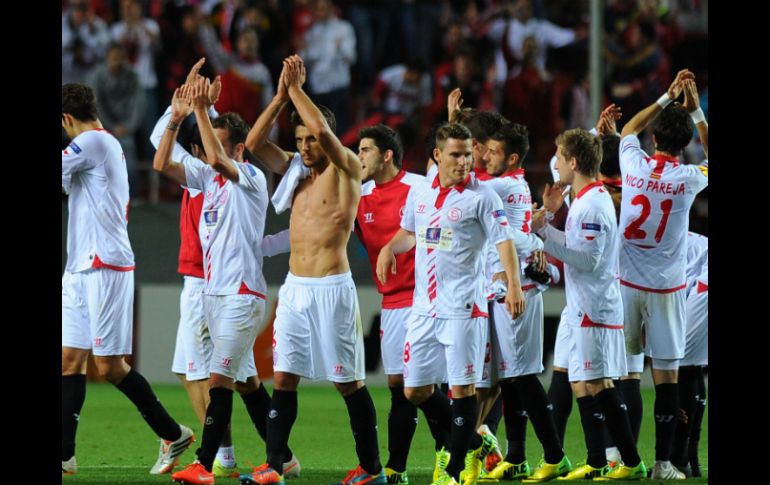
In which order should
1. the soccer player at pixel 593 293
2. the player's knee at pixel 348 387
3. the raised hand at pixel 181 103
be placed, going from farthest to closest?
1. the soccer player at pixel 593 293
2. the raised hand at pixel 181 103
3. the player's knee at pixel 348 387

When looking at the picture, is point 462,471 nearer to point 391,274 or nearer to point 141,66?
point 391,274

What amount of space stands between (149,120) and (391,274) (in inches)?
311

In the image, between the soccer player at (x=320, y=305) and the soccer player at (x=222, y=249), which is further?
the soccer player at (x=222, y=249)

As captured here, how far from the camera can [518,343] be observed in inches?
303


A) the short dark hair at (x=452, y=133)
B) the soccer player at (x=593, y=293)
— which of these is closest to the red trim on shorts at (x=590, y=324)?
the soccer player at (x=593, y=293)

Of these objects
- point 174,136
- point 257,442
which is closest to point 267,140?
point 174,136

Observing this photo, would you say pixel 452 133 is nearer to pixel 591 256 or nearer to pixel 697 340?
pixel 591 256

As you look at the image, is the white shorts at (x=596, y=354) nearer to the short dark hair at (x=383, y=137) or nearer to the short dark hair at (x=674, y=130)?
the short dark hair at (x=674, y=130)

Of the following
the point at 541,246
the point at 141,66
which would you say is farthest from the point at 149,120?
the point at 541,246

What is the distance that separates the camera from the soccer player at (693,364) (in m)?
8.22

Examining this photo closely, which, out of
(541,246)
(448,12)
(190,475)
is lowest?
(190,475)

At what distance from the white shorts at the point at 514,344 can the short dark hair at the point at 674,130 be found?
1.26 metres
